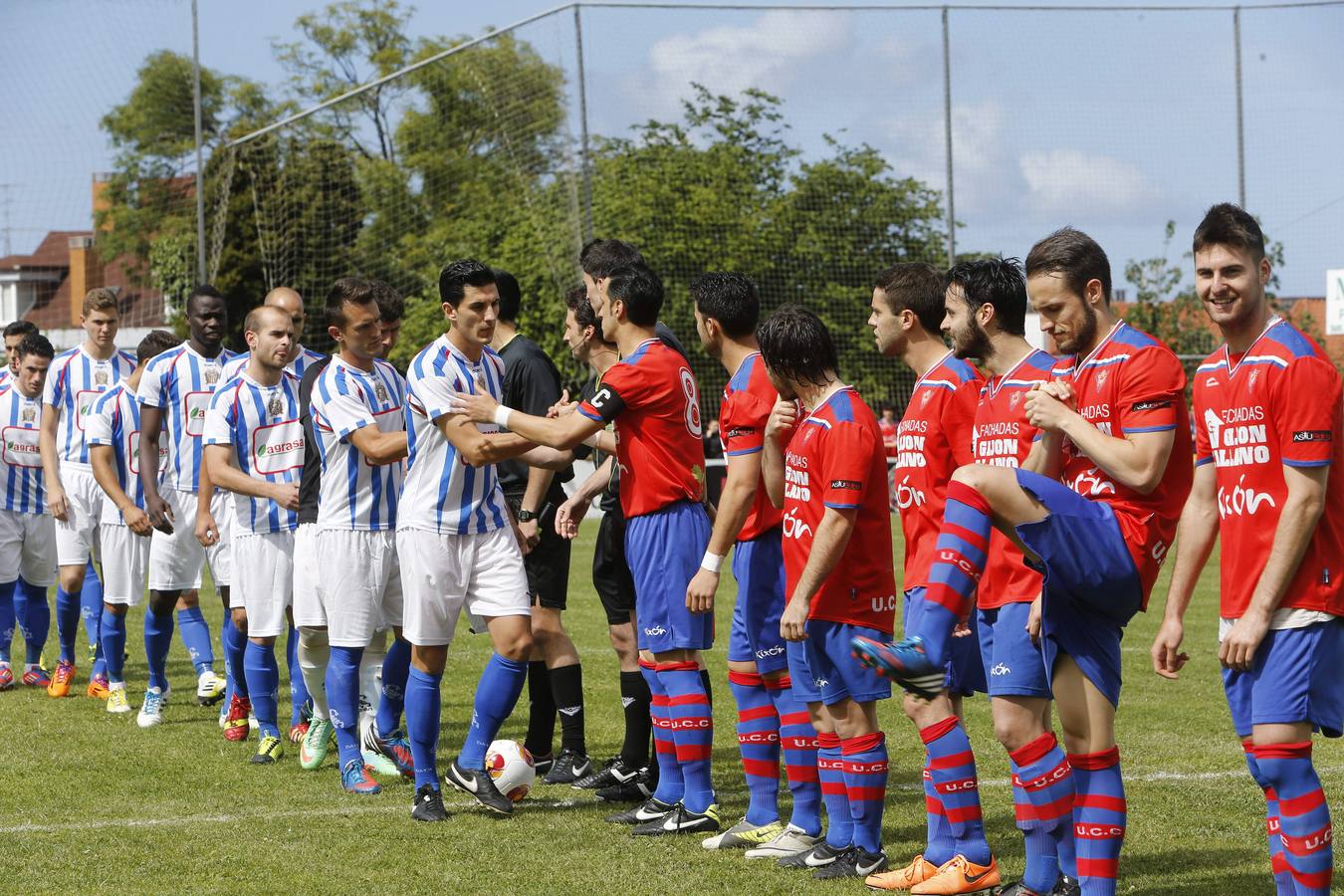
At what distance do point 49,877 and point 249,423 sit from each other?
10.2ft

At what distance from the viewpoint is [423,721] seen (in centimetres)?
648

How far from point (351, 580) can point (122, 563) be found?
11.0 feet

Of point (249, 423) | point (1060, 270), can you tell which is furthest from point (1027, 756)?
point (249, 423)

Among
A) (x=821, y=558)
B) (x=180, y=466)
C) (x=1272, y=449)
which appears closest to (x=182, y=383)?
(x=180, y=466)

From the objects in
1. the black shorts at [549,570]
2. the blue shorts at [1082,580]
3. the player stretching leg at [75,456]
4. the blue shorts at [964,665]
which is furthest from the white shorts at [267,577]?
the blue shorts at [1082,580]

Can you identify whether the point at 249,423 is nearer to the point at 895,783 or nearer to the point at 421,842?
the point at 421,842

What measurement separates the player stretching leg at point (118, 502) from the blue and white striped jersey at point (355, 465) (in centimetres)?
255

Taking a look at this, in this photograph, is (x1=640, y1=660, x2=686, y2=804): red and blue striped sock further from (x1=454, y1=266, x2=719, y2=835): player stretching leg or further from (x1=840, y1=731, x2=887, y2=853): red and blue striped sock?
(x1=840, y1=731, x2=887, y2=853): red and blue striped sock

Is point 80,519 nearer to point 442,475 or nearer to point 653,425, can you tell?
point 442,475

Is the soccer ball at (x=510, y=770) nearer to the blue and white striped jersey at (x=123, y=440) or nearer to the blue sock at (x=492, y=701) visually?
the blue sock at (x=492, y=701)

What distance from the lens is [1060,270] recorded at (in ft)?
15.0

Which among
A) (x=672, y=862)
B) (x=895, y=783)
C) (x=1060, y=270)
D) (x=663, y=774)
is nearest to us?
(x=1060, y=270)

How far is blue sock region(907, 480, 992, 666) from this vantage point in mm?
4289

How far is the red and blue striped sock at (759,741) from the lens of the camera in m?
6.05
